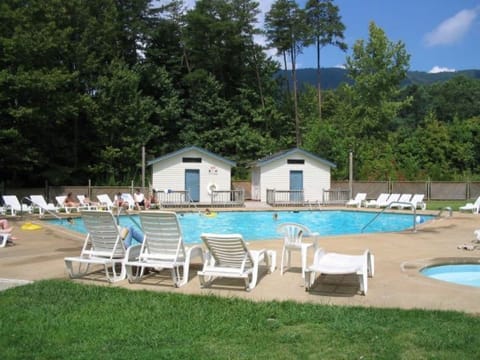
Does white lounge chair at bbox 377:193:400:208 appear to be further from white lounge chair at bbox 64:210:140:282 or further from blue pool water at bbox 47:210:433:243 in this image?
white lounge chair at bbox 64:210:140:282

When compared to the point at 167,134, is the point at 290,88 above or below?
above

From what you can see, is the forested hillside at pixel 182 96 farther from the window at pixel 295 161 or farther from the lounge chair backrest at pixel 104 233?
the lounge chair backrest at pixel 104 233

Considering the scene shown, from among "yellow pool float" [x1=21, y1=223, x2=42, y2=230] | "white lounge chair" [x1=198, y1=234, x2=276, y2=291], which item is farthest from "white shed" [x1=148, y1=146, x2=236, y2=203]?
"white lounge chair" [x1=198, y1=234, x2=276, y2=291]

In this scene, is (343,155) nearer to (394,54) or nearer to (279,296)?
(394,54)

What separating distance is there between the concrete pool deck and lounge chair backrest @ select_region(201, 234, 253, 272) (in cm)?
32

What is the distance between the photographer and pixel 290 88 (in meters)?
51.1

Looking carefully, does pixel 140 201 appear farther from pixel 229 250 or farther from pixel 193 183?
pixel 229 250

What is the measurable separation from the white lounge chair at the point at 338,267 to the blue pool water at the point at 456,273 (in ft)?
5.87

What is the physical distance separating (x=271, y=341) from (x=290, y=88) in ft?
159

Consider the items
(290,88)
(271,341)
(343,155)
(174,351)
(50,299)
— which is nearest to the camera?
(174,351)

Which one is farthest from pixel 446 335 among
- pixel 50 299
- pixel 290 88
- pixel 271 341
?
pixel 290 88

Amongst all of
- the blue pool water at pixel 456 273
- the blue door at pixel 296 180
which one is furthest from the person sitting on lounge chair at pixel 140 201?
the blue pool water at pixel 456 273

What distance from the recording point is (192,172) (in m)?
27.5

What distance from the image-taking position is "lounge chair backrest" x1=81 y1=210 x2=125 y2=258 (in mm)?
6918
